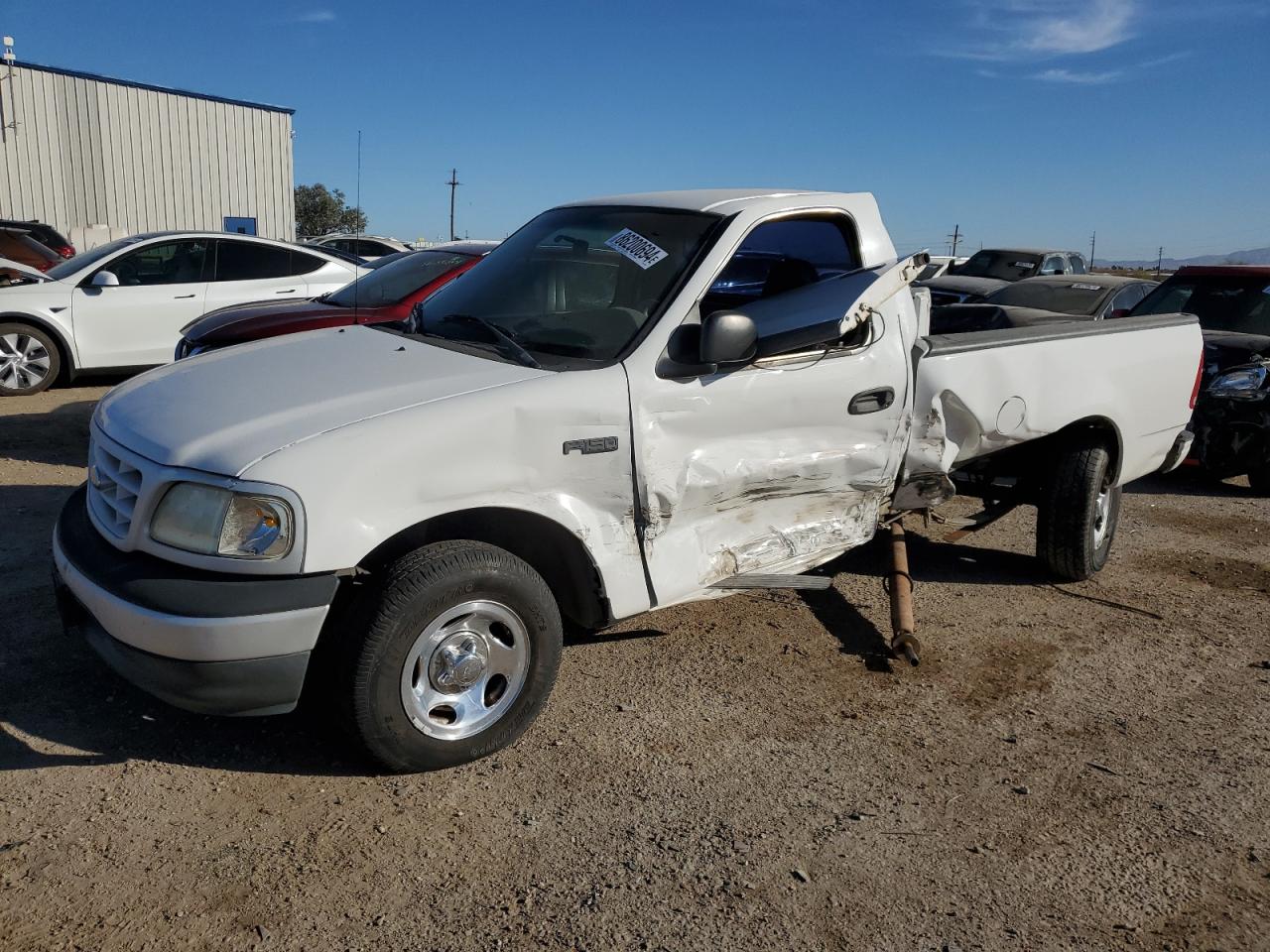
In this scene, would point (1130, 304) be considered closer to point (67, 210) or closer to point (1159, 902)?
point (1159, 902)

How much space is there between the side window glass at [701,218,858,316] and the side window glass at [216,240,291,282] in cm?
725

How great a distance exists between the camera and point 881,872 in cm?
300

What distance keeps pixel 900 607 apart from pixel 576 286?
2007 millimetres

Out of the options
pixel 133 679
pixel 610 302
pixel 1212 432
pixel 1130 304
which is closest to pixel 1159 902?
pixel 610 302

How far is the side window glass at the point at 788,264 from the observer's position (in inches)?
179

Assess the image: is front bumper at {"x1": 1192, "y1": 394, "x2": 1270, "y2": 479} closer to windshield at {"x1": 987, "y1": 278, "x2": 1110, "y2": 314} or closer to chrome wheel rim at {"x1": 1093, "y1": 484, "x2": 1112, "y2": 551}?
windshield at {"x1": 987, "y1": 278, "x2": 1110, "y2": 314}

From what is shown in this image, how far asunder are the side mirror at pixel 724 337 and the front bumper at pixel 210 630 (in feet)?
4.92

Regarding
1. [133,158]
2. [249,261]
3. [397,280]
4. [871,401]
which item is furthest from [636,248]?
[133,158]

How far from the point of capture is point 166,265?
10242 millimetres

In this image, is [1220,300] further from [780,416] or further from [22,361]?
[22,361]

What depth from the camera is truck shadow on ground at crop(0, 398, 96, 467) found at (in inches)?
294

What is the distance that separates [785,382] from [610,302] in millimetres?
753

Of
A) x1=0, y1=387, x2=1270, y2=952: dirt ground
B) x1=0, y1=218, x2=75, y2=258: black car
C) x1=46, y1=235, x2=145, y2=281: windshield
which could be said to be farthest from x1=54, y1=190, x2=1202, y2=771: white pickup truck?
x1=0, y1=218, x2=75, y2=258: black car

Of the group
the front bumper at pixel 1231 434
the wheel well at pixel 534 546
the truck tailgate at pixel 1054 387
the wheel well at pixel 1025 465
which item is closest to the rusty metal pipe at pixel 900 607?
the truck tailgate at pixel 1054 387
